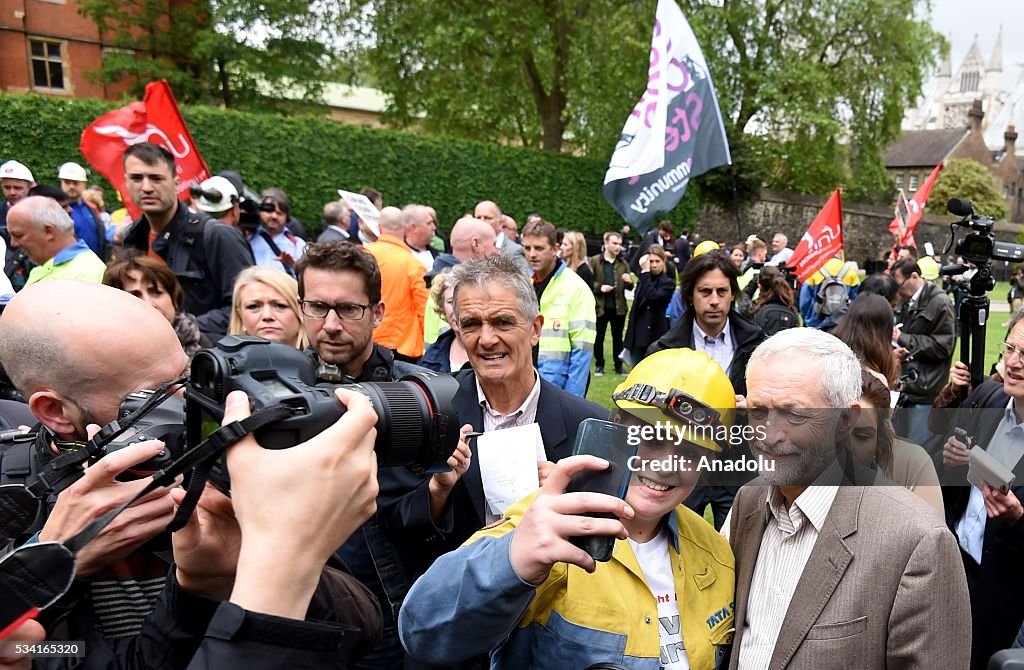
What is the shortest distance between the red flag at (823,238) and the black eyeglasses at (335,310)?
7488mm

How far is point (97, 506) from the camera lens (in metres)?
1.14

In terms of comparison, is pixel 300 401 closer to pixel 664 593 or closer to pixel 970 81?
pixel 664 593

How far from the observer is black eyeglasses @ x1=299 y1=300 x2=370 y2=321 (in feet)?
8.97

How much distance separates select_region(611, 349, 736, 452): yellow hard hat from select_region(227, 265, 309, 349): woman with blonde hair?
2158 millimetres

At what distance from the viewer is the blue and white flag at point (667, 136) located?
5164 millimetres

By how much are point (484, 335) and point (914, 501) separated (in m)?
1.47

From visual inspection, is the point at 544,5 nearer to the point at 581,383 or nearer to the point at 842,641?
the point at 581,383

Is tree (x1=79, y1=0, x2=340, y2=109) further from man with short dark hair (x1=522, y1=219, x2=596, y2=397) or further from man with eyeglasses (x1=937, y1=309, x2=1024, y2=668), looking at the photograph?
man with eyeglasses (x1=937, y1=309, x2=1024, y2=668)

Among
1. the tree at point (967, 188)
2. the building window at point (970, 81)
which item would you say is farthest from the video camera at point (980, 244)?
the building window at point (970, 81)

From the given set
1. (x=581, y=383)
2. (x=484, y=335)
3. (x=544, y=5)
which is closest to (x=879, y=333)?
(x=581, y=383)

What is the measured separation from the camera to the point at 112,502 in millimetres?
1146

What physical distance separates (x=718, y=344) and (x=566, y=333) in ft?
3.11

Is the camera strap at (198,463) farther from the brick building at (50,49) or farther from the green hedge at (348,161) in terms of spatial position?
the brick building at (50,49)

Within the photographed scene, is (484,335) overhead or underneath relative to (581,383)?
overhead
